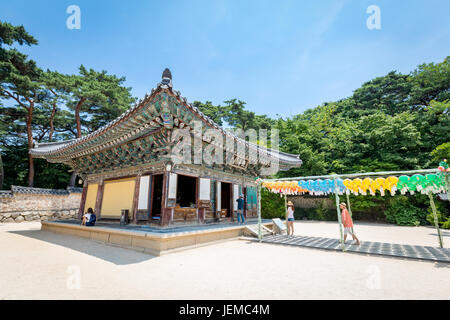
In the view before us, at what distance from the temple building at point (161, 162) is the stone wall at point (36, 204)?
23.8 feet

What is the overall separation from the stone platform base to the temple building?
37.5 inches

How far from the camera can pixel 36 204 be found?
16812 millimetres

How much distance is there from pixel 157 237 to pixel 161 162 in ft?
8.86

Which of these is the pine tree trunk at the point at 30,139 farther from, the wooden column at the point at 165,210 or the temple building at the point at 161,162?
the wooden column at the point at 165,210

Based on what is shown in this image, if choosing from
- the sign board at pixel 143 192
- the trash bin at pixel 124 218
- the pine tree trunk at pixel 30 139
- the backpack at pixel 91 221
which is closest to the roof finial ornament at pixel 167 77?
the sign board at pixel 143 192

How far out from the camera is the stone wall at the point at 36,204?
1534 cm

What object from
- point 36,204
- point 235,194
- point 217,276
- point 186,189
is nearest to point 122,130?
point 217,276

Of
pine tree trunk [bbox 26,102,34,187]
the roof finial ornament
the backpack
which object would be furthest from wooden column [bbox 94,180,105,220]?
pine tree trunk [bbox 26,102,34,187]

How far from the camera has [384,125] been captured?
18.3 metres

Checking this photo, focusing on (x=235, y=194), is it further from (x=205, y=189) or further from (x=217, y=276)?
(x=217, y=276)

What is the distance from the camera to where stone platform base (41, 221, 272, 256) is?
574 centimetres

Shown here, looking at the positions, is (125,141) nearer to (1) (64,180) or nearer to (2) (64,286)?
(2) (64,286)

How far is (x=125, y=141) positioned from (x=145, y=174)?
5.04 ft

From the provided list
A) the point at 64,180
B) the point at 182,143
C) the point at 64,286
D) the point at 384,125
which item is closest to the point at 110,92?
the point at 64,180
